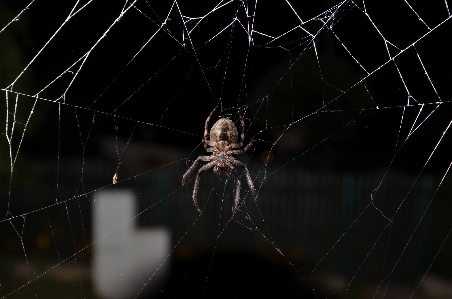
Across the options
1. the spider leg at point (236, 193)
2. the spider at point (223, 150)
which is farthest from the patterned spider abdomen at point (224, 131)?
the spider leg at point (236, 193)

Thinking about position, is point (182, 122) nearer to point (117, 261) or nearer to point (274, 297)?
point (117, 261)

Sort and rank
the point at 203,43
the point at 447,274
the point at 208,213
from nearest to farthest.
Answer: the point at 203,43 → the point at 447,274 → the point at 208,213

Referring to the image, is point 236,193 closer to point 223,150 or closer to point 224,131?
point 223,150

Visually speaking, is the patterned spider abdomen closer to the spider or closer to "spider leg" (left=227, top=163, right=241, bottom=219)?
the spider

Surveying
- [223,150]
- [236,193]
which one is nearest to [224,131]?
[223,150]

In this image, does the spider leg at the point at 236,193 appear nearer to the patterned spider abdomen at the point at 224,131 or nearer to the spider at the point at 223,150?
the spider at the point at 223,150

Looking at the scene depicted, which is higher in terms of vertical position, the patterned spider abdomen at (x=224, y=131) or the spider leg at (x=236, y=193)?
the patterned spider abdomen at (x=224, y=131)

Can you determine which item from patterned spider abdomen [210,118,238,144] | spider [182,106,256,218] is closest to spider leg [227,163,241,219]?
spider [182,106,256,218]

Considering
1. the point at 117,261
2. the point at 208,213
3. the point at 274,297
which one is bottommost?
the point at 274,297

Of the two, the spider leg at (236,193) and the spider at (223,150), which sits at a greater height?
the spider at (223,150)

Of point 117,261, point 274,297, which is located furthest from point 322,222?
point 117,261
